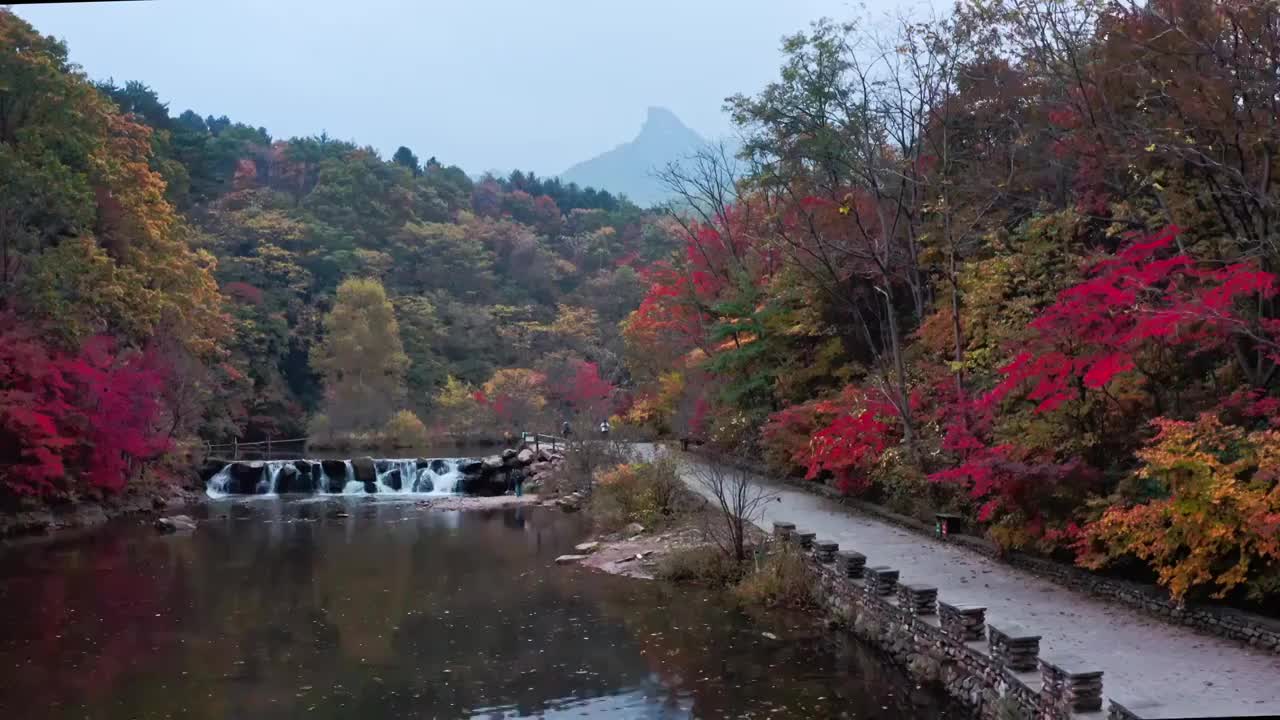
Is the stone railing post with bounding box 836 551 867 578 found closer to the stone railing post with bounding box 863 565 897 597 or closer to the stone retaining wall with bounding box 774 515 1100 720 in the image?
the stone retaining wall with bounding box 774 515 1100 720

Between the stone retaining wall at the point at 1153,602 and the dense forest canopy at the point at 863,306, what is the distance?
10.1 inches

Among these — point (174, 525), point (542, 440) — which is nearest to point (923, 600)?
point (174, 525)

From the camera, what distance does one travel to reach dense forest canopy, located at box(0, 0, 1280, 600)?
10.4m

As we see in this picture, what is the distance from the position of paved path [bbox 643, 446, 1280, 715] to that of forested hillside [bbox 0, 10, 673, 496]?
17.0 meters

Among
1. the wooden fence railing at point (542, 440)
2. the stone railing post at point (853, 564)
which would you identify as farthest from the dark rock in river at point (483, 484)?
the stone railing post at point (853, 564)

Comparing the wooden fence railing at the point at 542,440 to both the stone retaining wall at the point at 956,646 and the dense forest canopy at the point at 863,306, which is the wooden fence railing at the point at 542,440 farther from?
the stone retaining wall at the point at 956,646

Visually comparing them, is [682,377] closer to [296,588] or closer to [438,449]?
[438,449]

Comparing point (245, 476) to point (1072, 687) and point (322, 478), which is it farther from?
point (1072, 687)

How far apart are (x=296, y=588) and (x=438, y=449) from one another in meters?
23.3

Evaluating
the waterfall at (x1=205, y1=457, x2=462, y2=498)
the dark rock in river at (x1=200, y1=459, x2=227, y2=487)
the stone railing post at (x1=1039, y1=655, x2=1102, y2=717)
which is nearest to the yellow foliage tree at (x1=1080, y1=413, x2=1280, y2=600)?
the stone railing post at (x1=1039, y1=655, x2=1102, y2=717)

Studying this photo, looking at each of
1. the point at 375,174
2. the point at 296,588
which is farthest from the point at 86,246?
the point at 375,174

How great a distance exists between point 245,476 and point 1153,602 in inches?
1032

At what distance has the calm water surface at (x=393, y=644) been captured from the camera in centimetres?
977

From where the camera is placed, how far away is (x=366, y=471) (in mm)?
30688
